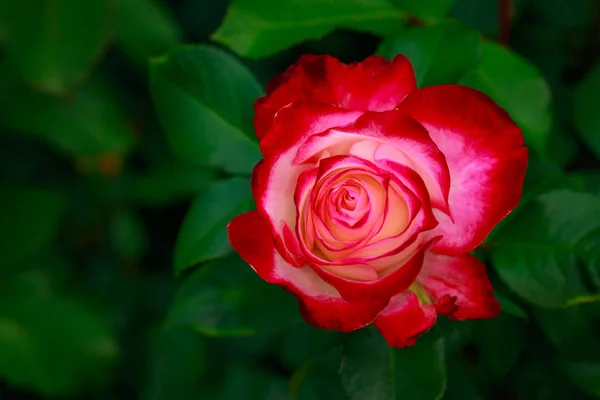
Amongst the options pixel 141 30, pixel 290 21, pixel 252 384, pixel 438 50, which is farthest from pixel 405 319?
pixel 141 30

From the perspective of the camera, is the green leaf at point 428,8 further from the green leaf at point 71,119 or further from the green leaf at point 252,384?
the green leaf at point 71,119

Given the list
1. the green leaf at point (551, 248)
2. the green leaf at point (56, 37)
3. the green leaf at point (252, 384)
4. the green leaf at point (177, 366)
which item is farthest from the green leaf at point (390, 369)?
the green leaf at point (56, 37)

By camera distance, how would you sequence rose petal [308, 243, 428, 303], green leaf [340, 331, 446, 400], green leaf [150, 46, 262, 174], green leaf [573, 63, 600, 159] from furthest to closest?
green leaf [573, 63, 600, 159]
green leaf [150, 46, 262, 174]
green leaf [340, 331, 446, 400]
rose petal [308, 243, 428, 303]

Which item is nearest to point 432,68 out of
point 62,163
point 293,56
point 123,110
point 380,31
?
point 380,31

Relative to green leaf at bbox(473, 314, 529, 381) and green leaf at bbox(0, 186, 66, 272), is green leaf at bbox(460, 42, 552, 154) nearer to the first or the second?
green leaf at bbox(473, 314, 529, 381)

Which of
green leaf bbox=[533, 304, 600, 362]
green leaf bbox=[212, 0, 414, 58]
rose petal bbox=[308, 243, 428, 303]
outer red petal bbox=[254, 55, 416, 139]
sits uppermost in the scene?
outer red petal bbox=[254, 55, 416, 139]

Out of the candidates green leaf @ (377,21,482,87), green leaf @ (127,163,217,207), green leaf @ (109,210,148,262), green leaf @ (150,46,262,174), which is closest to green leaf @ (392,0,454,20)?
green leaf @ (377,21,482,87)

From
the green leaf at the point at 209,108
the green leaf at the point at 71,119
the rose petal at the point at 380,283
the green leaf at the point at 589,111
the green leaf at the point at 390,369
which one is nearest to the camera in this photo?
the rose petal at the point at 380,283
